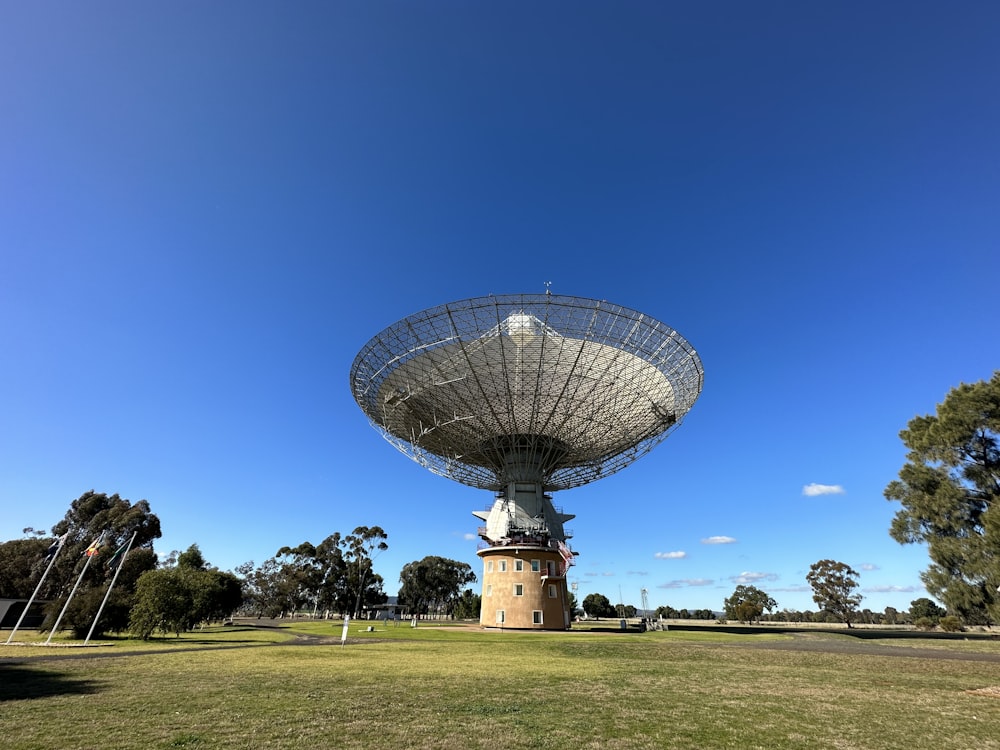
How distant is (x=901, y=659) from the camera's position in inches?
874

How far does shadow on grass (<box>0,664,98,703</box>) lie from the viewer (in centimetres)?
1116

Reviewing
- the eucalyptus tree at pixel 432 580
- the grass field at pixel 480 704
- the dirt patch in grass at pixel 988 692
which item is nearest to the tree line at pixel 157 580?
the eucalyptus tree at pixel 432 580

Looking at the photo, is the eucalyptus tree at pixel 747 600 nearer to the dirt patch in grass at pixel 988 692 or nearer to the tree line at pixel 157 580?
the tree line at pixel 157 580

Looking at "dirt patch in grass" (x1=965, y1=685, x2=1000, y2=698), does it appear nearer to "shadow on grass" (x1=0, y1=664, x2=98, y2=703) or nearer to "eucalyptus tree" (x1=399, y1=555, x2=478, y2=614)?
"shadow on grass" (x1=0, y1=664, x2=98, y2=703)

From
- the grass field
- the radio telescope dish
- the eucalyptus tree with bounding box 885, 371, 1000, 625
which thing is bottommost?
the grass field

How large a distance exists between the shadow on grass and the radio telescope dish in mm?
25330

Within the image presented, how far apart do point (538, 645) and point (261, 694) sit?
21300 mm

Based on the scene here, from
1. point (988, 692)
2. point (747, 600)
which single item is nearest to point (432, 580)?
point (747, 600)

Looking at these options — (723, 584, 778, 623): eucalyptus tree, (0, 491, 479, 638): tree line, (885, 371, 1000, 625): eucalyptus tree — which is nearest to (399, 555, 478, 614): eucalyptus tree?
(0, 491, 479, 638): tree line

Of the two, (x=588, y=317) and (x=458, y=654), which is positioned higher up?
(x=588, y=317)

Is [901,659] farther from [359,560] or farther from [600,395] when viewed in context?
[359,560]

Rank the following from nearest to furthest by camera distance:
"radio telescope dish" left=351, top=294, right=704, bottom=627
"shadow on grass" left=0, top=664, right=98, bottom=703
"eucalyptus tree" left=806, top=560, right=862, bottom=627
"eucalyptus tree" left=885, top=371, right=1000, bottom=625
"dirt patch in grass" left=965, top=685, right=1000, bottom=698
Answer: "shadow on grass" left=0, top=664, right=98, bottom=703
"dirt patch in grass" left=965, top=685, right=1000, bottom=698
"eucalyptus tree" left=885, top=371, right=1000, bottom=625
"radio telescope dish" left=351, top=294, right=704, bottom=627
"eucalyptus tree" left=806, top=560, right=862, bottom=627

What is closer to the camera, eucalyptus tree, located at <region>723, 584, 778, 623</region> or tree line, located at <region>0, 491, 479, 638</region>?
tree line, located at <region>0, 491, 479, 638</region>

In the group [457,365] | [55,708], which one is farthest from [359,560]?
[55,708]
